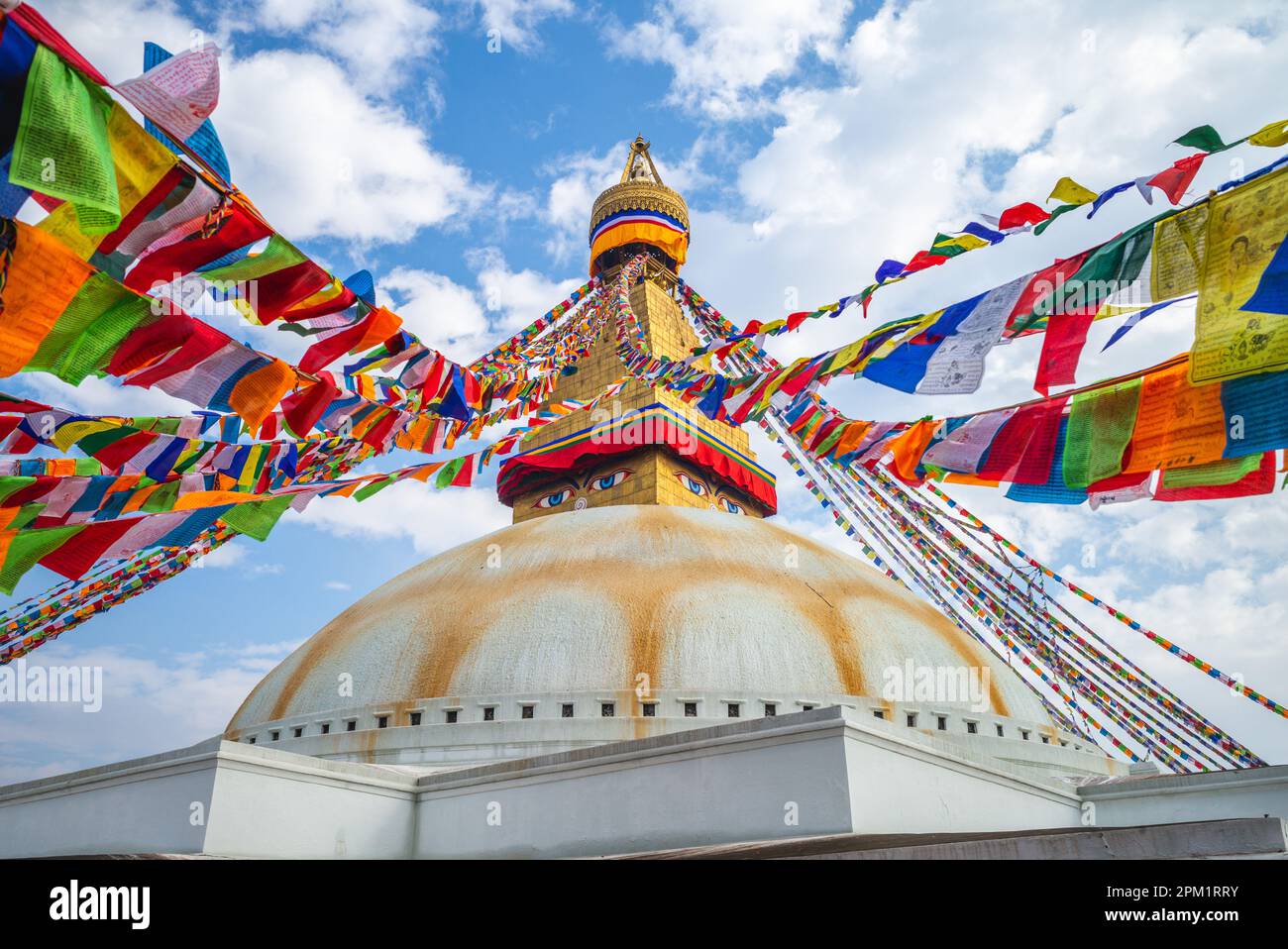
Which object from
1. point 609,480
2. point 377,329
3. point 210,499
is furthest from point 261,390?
point 609,480

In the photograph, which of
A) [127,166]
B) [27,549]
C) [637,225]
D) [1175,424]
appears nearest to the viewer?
[127,166]

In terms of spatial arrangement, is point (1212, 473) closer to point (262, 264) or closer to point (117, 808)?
point (262, 264)

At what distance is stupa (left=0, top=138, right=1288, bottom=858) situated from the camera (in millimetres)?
6355

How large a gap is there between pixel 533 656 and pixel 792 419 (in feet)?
10.2

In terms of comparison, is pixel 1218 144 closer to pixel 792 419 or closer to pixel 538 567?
pixel 792 419

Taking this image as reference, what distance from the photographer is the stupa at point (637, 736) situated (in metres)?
6.36

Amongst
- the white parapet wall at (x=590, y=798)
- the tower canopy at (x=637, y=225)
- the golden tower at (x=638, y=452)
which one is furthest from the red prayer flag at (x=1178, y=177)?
the tower canopy at (x=637, y=225)

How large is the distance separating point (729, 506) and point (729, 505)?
2cm

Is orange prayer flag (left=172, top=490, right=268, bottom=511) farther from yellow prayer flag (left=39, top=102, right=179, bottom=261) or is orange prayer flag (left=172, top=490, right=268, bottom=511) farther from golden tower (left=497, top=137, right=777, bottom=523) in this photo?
golden tower (left=497, top=137, right=777, bottom=523)

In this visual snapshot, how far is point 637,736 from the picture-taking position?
8203 millimetres

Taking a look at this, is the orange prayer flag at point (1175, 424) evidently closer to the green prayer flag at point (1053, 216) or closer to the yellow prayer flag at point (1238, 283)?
the yellow prayer flag at point (1238, 283)

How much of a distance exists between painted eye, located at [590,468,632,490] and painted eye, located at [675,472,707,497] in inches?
27.7

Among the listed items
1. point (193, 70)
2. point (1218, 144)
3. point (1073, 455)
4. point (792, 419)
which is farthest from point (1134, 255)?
point (193, 70)

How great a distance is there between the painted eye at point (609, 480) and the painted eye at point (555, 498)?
41 centimetres
